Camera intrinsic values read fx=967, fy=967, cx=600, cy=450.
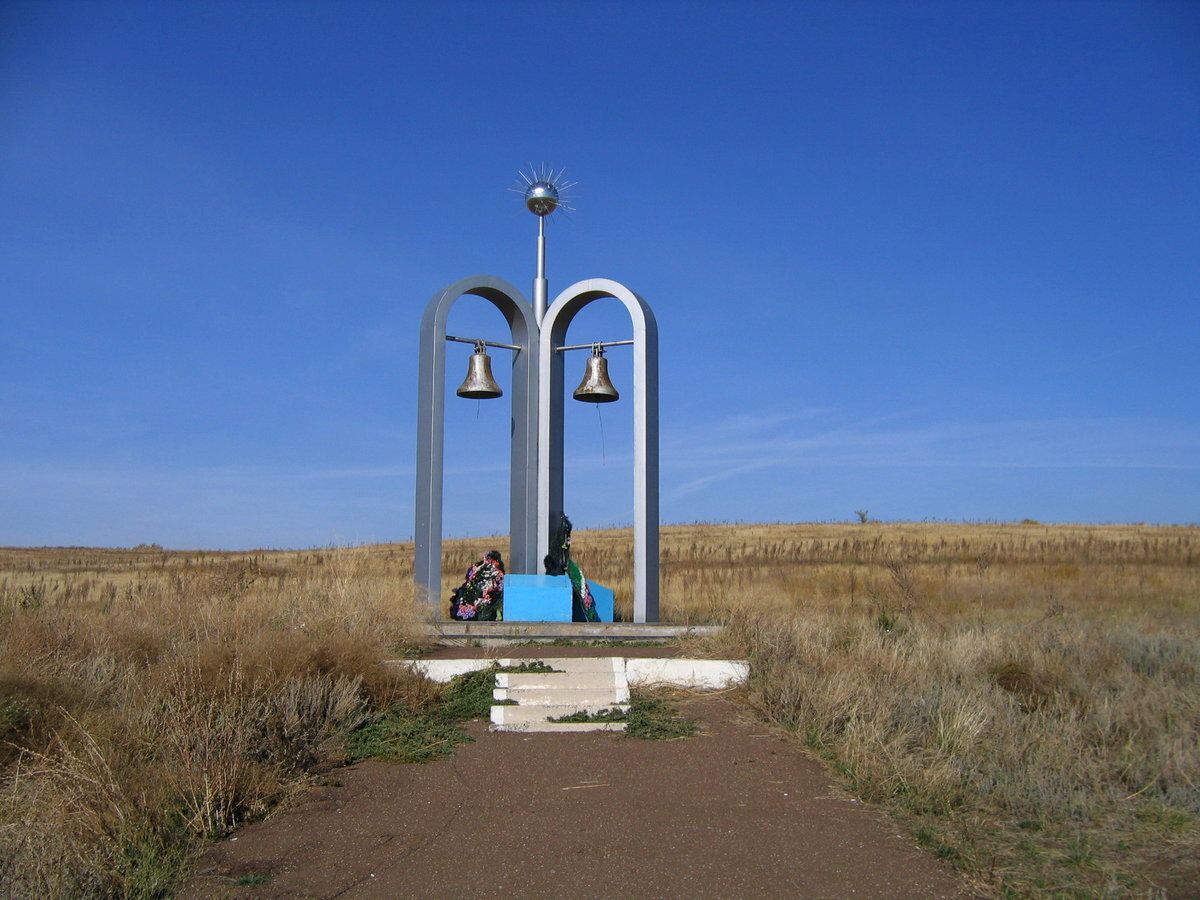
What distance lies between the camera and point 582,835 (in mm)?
5625

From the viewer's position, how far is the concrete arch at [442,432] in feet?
40.3

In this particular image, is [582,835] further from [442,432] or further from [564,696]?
[442,432]

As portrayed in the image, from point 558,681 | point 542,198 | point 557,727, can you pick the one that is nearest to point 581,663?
point 558,681

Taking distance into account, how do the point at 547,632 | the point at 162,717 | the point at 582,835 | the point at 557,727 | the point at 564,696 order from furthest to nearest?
the point at 547,632, the point at 564,696, the point at 557,727, the point at 162,717, the point at 582,835

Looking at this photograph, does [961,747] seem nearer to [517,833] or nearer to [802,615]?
[517,833]

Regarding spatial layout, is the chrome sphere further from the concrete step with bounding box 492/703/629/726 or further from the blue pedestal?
the concrete step with bounding box 492/703/629/726

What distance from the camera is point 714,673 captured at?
9.45 meters

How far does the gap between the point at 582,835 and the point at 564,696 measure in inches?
118

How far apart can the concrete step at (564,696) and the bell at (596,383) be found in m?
4.84

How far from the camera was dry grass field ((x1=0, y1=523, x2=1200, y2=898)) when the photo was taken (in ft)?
17.4

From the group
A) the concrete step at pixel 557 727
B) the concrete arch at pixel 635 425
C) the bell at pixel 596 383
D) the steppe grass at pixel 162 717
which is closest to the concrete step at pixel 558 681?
the concrete step at pixel 557 727

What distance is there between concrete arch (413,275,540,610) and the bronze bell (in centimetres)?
35

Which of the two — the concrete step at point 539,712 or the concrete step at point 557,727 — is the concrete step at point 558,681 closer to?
the concrete step at point 539,712

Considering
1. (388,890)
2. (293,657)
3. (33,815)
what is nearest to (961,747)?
(388,890)
